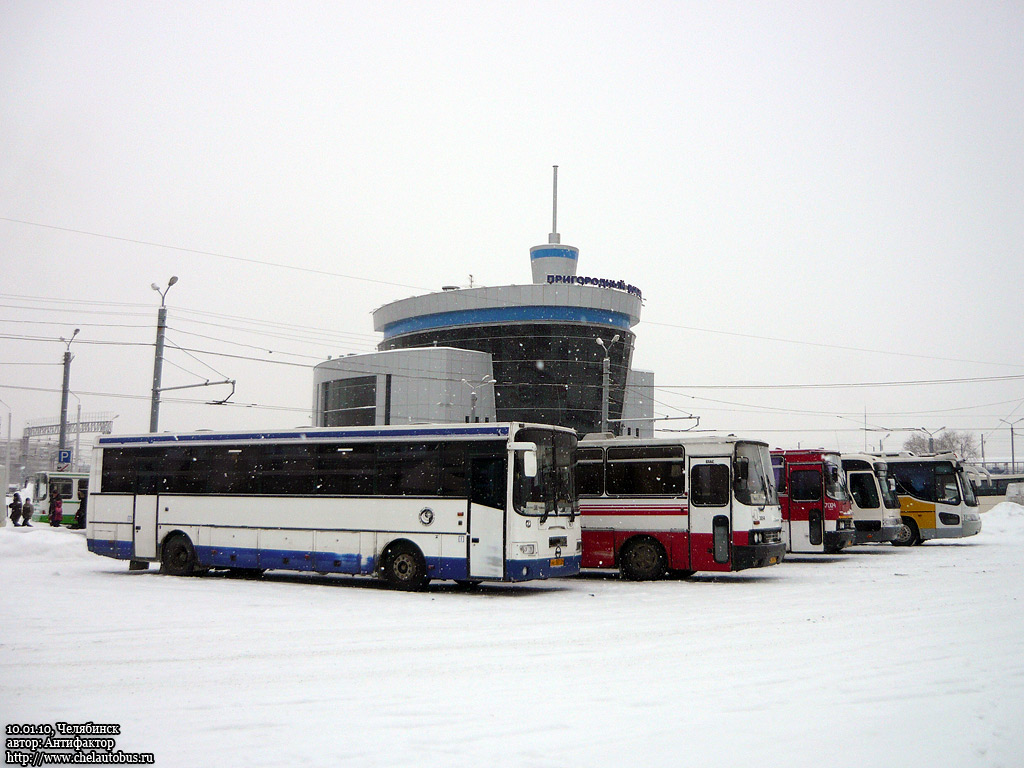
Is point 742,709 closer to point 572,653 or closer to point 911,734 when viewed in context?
point 911,734

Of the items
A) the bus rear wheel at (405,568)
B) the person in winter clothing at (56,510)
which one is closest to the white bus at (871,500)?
the bus rear wheel at (405,568)

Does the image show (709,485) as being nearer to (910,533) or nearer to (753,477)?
(753,477)

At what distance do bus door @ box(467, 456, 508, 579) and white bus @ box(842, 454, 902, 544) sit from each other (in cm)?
1509

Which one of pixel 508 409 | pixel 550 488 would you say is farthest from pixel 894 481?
pixel 508 409

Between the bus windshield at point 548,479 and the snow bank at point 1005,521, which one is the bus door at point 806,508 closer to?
the bus windshield at point 548,479

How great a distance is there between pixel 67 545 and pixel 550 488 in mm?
15439

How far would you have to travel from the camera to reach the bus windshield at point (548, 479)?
54.6 ft

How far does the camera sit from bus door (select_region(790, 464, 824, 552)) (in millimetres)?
25094

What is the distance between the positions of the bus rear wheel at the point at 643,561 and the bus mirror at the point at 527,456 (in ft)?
13.5

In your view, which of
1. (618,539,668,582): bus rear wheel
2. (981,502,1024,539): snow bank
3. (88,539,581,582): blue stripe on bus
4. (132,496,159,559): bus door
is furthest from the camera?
(981,502,1024,539): snow bank

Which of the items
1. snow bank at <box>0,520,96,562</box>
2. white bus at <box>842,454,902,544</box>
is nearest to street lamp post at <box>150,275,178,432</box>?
snow bank at <box>0,520,96,562</box>

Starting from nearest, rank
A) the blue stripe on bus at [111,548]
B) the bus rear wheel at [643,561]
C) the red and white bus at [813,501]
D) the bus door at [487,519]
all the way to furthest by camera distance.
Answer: the bus door at [487,519] → the bus rear wheel at [643,561] → the blue stripe on bus at [111,548] → the red and white bus at [813,501]

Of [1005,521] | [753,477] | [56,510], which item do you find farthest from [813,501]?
Result: [56,510]

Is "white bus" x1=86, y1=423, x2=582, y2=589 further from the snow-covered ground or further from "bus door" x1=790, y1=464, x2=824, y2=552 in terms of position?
"bus door" x1=790, y1=464, x2=824, y2=552
